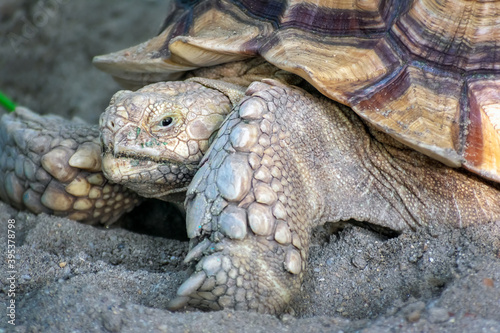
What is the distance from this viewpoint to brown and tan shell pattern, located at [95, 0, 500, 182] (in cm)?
200

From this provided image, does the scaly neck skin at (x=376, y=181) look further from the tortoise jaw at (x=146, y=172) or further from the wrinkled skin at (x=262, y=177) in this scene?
the tortoise jaw at (x=146, y=172)

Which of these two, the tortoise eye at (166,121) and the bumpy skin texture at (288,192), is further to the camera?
the tortoise eye at (166,121)

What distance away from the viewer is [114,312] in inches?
66.4

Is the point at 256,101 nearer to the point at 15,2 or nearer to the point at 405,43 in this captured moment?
the point at 405,43

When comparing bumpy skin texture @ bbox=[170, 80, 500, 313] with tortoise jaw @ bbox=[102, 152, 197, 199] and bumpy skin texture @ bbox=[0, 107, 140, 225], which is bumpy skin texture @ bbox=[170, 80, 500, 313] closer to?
tortoise jaw @ bbox=[102, 152, 197, 199]

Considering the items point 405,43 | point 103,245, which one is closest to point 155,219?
point 103,245

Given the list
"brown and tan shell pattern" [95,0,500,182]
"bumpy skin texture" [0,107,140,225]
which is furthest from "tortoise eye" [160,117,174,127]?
"bumpy skin texture" [0,107,140,225]

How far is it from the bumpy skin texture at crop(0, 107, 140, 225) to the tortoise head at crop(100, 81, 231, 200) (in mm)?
523

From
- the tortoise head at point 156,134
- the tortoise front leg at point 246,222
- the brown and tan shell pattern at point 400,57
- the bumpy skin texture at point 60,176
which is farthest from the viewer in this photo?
the bumpy skin texture at point 60,176

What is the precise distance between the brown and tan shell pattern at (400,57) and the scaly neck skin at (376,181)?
0.21 m

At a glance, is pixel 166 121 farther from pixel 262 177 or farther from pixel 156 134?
pixel 262 177

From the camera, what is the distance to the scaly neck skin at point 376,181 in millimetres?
2184

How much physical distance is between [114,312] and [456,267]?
122 centimetres

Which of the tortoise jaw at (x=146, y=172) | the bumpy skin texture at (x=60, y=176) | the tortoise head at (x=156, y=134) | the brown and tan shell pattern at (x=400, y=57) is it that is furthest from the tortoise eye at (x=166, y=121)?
the bumpy skin texture at (x=60, y=176)
